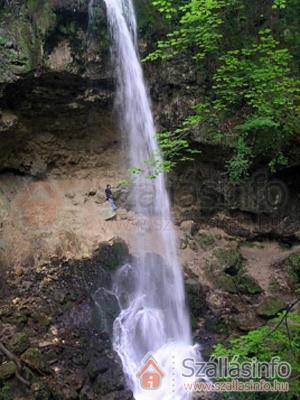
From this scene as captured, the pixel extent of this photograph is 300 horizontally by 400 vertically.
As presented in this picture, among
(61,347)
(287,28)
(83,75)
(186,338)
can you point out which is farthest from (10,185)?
(287,28)

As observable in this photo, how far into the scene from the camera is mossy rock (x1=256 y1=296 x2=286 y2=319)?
919 cm

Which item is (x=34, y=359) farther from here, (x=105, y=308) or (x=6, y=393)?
(x=105, y=308)

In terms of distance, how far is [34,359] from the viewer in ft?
24.5

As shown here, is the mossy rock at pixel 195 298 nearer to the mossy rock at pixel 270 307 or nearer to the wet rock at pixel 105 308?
the mossy rock at pixel 270 307

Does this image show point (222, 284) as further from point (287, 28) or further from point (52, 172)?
point (287, 28)

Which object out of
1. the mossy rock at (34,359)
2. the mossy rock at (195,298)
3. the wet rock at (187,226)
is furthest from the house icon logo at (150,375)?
the wet rock at (187,226)

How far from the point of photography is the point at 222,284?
9.94 m

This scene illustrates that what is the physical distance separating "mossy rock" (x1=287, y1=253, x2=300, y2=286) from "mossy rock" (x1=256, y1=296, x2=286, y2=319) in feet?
2.99

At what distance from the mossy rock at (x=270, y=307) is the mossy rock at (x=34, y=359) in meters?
4.26

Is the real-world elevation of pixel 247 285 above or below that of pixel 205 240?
below

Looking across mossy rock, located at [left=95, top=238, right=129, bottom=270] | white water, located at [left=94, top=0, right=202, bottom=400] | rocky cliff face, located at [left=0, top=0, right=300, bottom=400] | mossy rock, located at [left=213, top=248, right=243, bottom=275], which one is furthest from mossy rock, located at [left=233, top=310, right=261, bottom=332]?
mossy rock, located at [left=95, top=238, right=129, bottom=270]

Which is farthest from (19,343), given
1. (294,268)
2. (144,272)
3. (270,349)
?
(294,268)

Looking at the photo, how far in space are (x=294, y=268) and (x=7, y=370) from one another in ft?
20.9

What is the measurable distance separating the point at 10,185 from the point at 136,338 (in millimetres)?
4498
